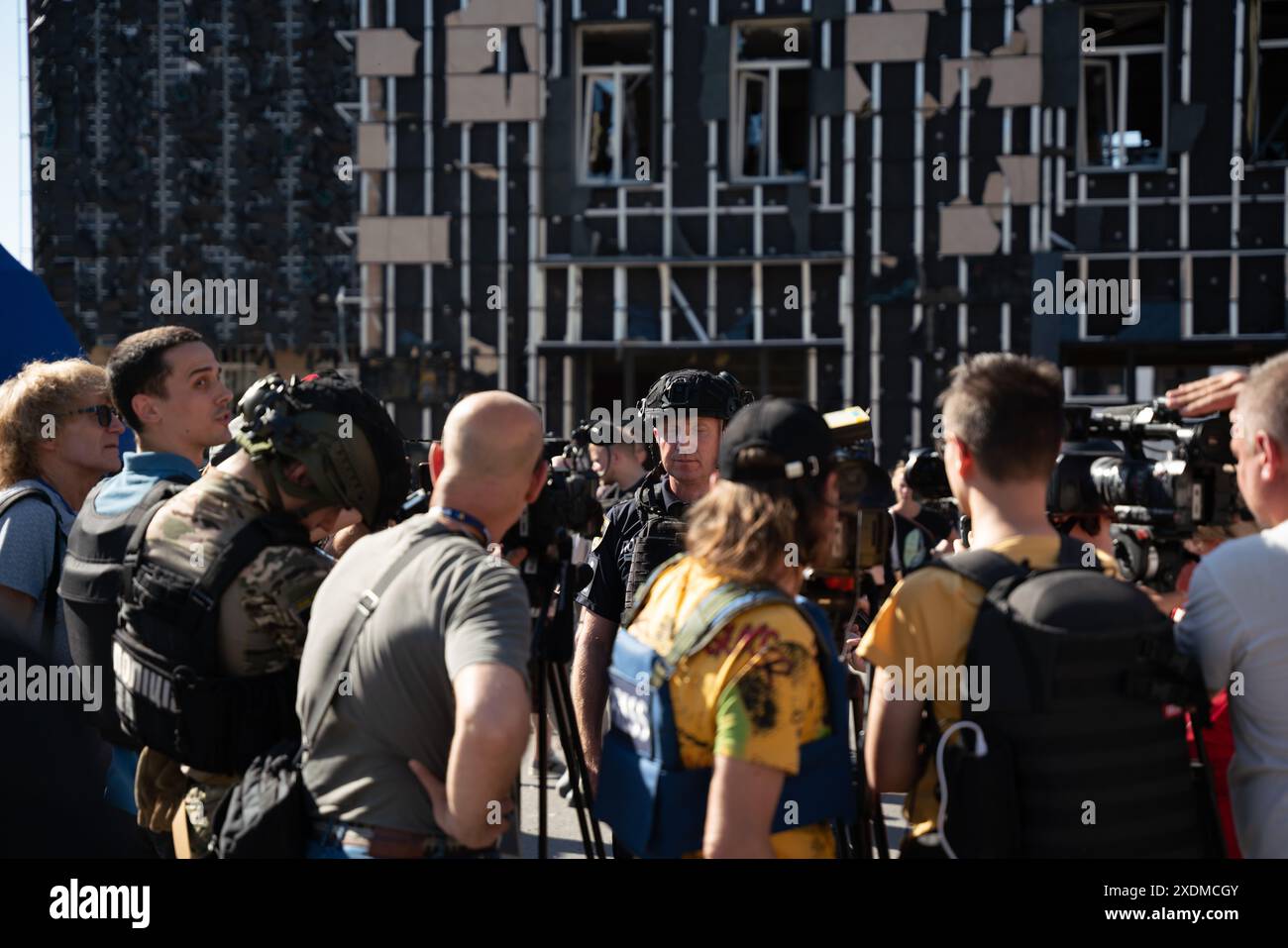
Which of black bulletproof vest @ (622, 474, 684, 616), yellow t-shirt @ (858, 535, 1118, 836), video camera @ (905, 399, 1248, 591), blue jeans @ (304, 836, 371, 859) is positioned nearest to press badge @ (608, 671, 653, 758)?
yellow t-shirt @ (858, 535, 1118, 836)

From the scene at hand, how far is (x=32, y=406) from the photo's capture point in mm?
4012

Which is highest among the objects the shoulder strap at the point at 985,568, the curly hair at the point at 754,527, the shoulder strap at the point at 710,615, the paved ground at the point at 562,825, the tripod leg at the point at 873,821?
the curly hair at the point at 754,527

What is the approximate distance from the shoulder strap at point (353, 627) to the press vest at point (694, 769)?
0.52 meters

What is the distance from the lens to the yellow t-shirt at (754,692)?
229 centimetres

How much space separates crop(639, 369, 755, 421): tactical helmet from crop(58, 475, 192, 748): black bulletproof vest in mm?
1607

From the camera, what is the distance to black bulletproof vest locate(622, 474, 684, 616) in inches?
156

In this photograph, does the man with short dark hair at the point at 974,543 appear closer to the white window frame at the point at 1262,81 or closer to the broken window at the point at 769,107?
the broken window at the point at 769,107

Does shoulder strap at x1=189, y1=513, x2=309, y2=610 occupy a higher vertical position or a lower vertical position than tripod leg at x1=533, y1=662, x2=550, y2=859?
higher

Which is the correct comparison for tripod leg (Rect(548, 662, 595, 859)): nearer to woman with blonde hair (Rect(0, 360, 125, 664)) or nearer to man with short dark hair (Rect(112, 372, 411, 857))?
man with short dark hair (Rect(112, 372, 411, 857))

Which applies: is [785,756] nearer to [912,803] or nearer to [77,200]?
[912,803]

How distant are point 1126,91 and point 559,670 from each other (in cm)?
1324

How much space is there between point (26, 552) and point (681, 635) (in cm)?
236

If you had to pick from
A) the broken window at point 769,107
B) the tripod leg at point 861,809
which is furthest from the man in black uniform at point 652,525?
the broken window at point 769,107
